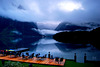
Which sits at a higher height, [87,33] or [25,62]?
[87,33]

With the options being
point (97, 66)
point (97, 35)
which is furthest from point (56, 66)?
point (97, 35)

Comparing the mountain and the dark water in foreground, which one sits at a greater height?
the mountain

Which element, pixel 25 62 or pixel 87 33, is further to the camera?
pixel 87 33

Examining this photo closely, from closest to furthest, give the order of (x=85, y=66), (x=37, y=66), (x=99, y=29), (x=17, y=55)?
1. (x=37, y=66)
2. (x=85, y=66)
3. (x=17, y=55)
4. (x=99, y=29)

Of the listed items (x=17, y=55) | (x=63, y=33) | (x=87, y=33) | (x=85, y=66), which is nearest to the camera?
(x=85, y=66)

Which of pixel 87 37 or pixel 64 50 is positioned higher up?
pixel 87 37

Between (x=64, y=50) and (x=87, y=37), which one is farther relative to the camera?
(x=87, y=37)

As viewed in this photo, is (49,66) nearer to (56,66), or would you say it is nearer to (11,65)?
(56,66)

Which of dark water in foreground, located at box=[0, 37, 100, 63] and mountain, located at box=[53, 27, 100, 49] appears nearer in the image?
dark water in foreground, located at box=[0, 37, 100, 63]

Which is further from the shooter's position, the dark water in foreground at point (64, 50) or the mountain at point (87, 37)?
the mountain at point (87, 37)

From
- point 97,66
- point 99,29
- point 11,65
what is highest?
point 99,29

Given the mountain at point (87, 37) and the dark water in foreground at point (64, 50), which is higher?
the mountain at point (87, 37)
